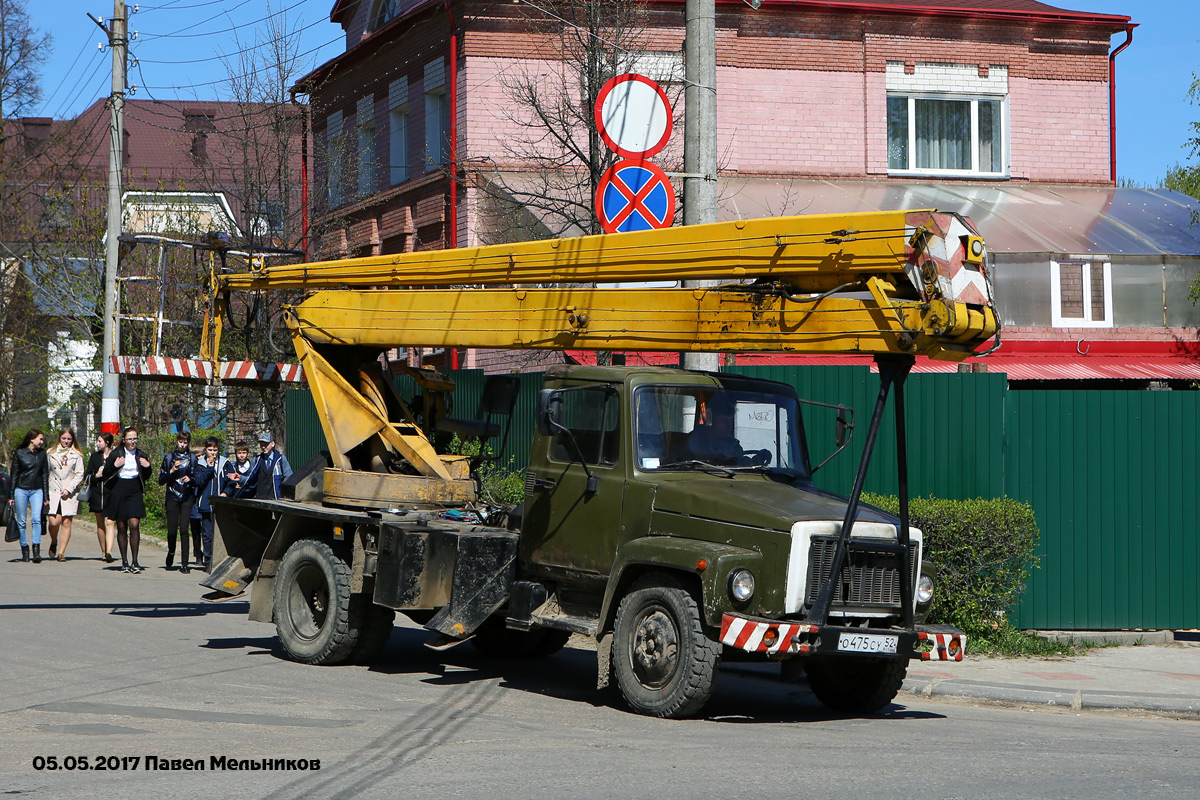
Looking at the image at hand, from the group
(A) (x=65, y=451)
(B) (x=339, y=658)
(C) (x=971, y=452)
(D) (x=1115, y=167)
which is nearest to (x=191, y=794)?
(B) (x=339, y=658)

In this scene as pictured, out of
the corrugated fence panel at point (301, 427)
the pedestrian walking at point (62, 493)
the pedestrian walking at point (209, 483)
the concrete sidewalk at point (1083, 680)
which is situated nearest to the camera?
the concrete sidewalk at point (1083, 680)

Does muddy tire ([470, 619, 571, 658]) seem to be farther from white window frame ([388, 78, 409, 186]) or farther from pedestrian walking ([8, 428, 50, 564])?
white window frame ([388, 78, 409, 186])

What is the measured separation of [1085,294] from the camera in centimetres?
2062

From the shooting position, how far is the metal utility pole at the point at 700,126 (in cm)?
1081

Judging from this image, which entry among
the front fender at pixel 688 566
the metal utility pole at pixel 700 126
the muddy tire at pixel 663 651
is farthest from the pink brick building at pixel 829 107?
the muddy tire at pixel 663 651

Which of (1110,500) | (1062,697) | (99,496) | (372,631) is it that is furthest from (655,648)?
(99,496)

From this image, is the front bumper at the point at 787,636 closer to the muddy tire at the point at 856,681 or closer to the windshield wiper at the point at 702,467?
the muddy tire at the point at 856,681

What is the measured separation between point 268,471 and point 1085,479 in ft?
31.0

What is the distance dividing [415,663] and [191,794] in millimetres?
4846

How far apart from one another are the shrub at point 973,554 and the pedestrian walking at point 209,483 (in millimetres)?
9498

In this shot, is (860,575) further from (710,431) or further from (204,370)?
(204,370)

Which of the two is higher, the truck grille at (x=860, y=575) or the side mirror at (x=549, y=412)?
the side mirror at (x=549, y=412)

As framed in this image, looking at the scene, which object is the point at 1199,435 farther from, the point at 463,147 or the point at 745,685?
the point at 463,147

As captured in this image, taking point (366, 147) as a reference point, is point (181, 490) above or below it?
below
